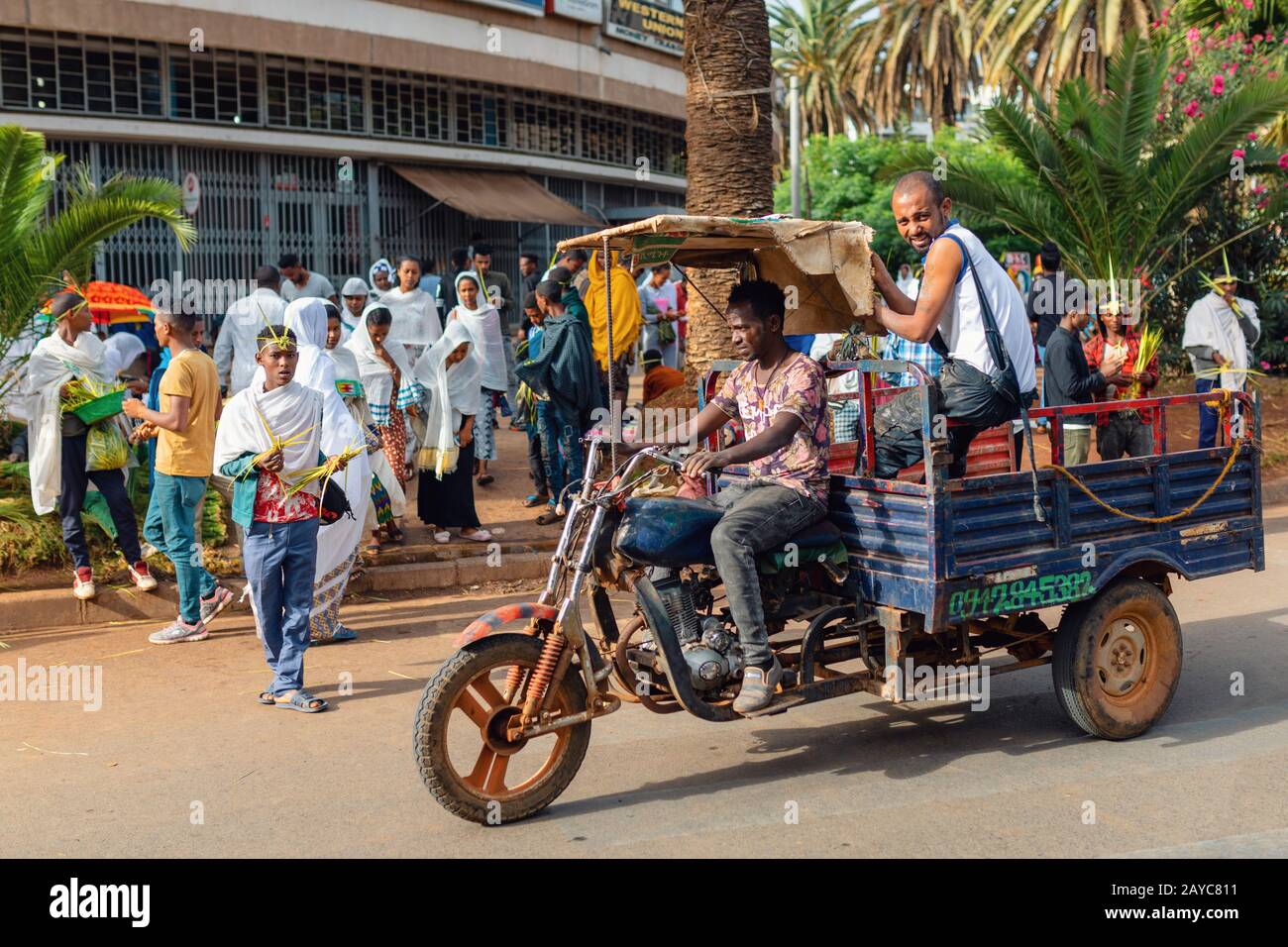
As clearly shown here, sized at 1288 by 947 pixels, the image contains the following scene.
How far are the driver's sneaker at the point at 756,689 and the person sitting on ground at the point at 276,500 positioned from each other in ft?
7.58

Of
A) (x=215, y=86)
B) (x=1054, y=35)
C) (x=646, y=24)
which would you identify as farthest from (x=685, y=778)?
(x=1054, y=35)

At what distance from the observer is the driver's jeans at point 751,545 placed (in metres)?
4.96

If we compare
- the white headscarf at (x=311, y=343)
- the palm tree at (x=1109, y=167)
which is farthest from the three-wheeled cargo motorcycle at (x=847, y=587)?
the palm tree at (x=1109, y=167)

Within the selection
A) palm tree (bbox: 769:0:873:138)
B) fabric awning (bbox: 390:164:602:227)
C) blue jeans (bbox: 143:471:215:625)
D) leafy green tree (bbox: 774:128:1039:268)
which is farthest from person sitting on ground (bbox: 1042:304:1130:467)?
palm tree (bbox: 769:0:873:138)

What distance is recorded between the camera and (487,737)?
4762mm

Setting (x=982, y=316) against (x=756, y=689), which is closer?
(x=756, y=689)

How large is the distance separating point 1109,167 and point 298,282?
340 inches

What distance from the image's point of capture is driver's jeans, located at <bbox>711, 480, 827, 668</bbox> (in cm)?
496

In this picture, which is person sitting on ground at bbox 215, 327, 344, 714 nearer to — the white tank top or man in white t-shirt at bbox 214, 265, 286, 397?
the white tank top

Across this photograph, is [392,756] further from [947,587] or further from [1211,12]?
[1211,12]

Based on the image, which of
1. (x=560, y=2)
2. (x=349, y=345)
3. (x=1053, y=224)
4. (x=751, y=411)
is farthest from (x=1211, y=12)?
(x=751, y=411)

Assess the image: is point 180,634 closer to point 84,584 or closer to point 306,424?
point 84,584

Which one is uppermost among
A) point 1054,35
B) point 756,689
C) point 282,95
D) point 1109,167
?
point 1054,35

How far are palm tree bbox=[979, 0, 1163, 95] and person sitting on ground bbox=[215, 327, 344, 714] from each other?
2201 cm
